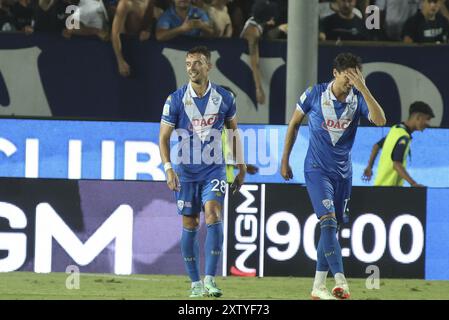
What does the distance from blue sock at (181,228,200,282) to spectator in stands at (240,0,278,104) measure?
5.17 meters

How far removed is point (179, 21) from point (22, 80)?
201 centimetres

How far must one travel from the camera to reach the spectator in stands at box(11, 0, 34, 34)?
56.6 ft

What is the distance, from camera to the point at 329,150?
1232cm

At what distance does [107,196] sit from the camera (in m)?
14.5

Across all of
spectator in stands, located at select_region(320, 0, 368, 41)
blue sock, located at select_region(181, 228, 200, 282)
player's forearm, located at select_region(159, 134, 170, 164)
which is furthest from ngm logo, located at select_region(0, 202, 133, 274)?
spectator in stands, located at select_region(320, 0, 368, 41)

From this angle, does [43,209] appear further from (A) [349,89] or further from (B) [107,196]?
(A) [349,89]

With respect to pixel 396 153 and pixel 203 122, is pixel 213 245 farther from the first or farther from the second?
pixel 396 153

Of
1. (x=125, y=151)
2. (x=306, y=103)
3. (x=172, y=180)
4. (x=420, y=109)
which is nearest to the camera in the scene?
(x=172, y=180)

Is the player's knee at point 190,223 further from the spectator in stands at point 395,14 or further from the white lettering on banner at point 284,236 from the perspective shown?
the spectator in stands at point 395,14

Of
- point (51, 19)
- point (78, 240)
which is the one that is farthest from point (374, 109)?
point (51, 19)

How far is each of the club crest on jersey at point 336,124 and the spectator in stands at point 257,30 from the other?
4901mm

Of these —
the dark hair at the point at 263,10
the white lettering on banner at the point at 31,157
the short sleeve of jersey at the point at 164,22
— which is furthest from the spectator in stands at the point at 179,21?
the white lettering on banner at the point at 31,157
